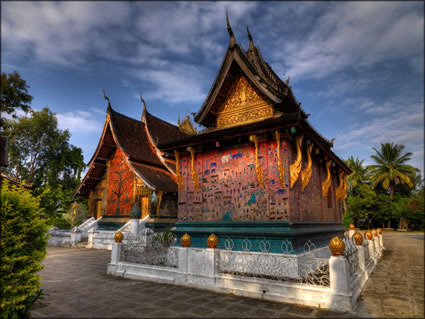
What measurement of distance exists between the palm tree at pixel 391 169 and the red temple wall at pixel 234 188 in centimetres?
3744

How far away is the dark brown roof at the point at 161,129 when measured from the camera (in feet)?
69.6

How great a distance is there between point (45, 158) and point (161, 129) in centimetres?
2102

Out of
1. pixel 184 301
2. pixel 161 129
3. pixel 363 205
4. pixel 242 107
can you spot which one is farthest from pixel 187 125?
pixel 363 205

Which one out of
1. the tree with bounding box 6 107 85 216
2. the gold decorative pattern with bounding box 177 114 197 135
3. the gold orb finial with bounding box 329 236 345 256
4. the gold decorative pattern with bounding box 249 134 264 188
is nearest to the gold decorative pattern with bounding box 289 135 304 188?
the gold decorative pattern with bounding box 249 134 264 188

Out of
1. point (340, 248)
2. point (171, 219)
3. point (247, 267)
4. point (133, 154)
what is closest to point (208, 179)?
point (247, 267)

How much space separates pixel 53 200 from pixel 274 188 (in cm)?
3263

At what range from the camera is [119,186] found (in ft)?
61.8

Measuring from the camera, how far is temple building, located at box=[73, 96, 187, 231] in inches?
683

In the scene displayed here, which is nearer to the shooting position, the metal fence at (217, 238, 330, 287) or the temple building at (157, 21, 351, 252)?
Result: the metal fence at (217, 238, 330, 287)

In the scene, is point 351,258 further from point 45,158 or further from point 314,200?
point 45,158

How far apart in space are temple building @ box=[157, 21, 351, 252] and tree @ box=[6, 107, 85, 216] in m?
28.0

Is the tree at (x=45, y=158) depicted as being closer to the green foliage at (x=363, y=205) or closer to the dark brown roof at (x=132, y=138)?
the dark brown roof at (x=132, y=138)

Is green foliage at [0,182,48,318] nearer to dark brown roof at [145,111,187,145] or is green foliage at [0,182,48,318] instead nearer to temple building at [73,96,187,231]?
temple building at [73,96,187,231]

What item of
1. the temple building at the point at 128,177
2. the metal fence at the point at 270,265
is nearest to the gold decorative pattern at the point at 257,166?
the metal fence at the point at 270,265
